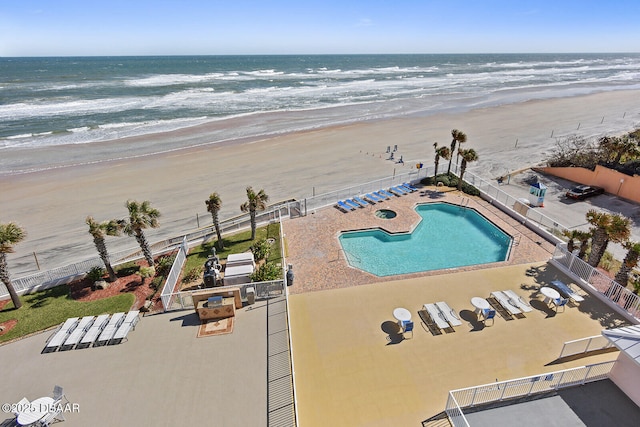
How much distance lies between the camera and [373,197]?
2483 cm

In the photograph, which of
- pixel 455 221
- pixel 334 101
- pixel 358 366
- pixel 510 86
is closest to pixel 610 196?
pixel 455 221

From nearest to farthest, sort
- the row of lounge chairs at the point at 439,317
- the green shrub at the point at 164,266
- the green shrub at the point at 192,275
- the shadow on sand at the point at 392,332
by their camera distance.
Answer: the shadow on sand at the point at 392,332
the row of lounge chairs at the point at 439,317
the green shrub at the point at 192,275
the green shrub at the point at 164,266

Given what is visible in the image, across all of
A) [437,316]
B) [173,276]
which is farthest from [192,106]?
[437,316]

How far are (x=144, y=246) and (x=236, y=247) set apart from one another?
458 centimetres

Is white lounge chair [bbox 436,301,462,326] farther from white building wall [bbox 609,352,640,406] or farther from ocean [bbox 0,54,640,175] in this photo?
ocean [bbox 0,54,640,175]

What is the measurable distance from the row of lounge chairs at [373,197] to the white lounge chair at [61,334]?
15405 millimetres

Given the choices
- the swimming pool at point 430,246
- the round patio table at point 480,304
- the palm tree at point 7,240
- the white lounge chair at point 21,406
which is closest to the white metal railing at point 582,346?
the round patio table at point 480,304

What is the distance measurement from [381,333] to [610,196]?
74.4 feet

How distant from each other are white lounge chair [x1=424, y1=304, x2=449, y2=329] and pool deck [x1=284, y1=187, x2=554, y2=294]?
8.98ft

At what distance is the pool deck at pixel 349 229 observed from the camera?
54.0 feet

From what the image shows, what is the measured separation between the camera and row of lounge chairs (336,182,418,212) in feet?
77.5

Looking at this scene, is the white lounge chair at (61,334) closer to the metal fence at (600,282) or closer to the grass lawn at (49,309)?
the grass lawn at (49,309)

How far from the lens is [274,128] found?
47.0 metres

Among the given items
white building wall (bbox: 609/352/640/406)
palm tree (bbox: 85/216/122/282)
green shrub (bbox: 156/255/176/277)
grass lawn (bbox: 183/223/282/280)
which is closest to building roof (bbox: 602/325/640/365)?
white building wall (bbox: 609/352/640/406)
